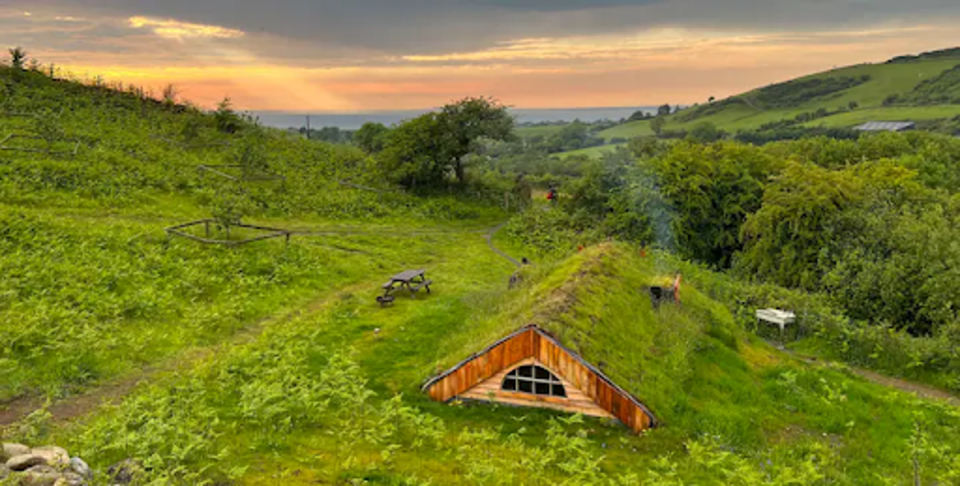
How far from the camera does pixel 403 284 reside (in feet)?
79.1

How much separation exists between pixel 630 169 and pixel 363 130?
40272 millimetres

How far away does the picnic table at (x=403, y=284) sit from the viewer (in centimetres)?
2216

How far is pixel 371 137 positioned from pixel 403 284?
4571 centimetres

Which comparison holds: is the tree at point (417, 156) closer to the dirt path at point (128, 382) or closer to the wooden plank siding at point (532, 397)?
the dirt path at point (128, 382)

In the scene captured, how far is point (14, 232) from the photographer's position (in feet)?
66.2

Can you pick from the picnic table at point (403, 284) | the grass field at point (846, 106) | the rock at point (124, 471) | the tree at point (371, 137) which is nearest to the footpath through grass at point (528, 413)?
the rock at point (124, 471)

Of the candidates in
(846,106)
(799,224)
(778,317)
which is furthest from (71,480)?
(846,106)

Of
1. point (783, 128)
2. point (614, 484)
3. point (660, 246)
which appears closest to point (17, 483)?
point (614, 484)

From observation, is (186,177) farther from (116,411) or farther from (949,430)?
(949,430)

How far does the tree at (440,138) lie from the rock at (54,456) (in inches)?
1464

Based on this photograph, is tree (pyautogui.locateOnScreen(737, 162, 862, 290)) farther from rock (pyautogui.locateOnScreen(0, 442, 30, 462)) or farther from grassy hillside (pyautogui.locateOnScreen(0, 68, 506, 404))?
rock (pyautogui.locateOnScreen(0, 442, 30, 462))

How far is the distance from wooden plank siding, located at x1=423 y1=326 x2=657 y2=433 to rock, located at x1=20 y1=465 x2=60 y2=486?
26.7 ft

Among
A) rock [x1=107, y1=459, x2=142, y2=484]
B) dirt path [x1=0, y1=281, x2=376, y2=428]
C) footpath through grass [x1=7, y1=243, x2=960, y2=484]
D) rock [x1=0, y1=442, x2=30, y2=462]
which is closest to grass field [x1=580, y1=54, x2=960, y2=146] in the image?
footpath through grass [x1=7, y1=243, x2=960, y2=484]

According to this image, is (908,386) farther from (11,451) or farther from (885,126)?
(885,126)
